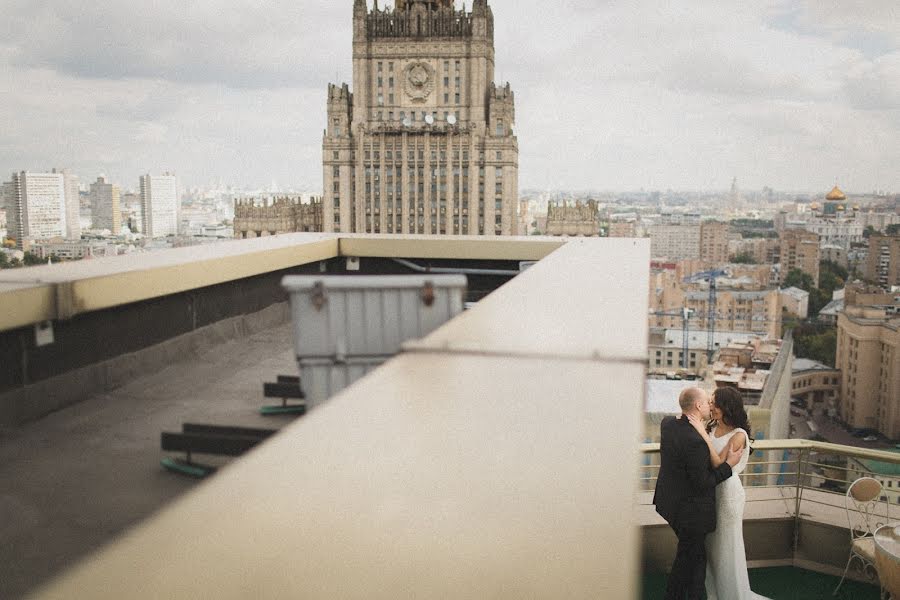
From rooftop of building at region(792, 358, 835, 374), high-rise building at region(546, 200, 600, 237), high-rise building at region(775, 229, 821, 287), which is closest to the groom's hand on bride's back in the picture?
rooftop of building at region(792, 358, 835, 374)

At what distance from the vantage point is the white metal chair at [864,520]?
16.6ft

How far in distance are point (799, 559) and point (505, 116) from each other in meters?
53.4

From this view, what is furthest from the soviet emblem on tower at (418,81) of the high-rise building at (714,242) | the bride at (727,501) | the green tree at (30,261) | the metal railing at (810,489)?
the bride at (727,501)

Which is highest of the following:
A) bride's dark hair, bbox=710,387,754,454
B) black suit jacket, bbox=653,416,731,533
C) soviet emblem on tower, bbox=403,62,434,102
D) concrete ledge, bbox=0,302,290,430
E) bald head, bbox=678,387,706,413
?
soviet emblem on tower, bbox=403,62,434,102

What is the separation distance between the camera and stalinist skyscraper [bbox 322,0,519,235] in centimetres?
5616

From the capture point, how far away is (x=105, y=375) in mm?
3930

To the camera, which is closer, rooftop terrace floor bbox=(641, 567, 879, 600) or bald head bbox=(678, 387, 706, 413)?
bald head bbox=(678, 387, 706, 413)

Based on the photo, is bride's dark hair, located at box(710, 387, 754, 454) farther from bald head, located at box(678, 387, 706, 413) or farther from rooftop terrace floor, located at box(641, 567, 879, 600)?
rooftop terrace floor, located at box(641, 567, 879, 600)

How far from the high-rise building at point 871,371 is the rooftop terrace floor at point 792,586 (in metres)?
37.8

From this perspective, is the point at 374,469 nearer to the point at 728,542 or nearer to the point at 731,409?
the point at 731,409

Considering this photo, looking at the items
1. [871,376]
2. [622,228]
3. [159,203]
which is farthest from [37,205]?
[622,228]

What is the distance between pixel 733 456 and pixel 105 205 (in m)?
72.7

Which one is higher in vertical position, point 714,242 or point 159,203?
point 159,203

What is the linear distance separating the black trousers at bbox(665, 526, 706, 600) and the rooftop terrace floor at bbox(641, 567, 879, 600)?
928mm
